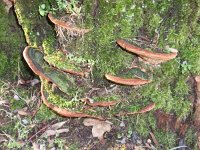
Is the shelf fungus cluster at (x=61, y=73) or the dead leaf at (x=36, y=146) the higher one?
the shelf fungus cluster at (x=61, y=73)

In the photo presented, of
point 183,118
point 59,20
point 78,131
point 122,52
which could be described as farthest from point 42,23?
point 183,118

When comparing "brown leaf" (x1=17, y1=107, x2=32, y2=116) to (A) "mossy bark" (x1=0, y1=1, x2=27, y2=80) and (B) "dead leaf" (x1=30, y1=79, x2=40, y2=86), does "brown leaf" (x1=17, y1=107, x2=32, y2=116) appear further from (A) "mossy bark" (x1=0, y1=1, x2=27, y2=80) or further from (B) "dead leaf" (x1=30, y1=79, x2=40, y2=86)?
(A) "mossy bark" (x1=0, y1=1, x2=27, y2=80)

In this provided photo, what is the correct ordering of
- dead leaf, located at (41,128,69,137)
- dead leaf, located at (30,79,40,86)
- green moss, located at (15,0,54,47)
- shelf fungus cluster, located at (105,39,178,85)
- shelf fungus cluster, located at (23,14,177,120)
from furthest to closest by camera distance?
dead leaf, located at (30,79,40,86)
dead leaf, located at (41,128,69,137)
green moss, located at (15,0,54,47)
shelf fungus cluster, located at (23,14,177,120)
shelf fungus cluster, located at (105,39,178,85)

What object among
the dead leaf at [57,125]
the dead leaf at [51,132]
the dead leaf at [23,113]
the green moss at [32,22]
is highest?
the green moss at [32,22]

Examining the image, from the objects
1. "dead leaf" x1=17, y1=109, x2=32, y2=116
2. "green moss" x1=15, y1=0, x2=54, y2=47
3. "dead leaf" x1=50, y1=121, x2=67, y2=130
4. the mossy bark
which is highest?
"green moss" x1=15, y1=0, x2=54, y2=47

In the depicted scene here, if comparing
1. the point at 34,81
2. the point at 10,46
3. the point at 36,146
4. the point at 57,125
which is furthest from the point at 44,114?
the point at 10,46

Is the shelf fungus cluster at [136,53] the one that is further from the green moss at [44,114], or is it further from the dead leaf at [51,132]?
the green moss at [44,114]

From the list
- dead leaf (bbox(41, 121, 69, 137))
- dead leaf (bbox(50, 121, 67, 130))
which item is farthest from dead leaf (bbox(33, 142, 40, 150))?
dead leaf (bbox(50, 121, 67, 130))

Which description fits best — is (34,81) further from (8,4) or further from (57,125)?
(8,4)

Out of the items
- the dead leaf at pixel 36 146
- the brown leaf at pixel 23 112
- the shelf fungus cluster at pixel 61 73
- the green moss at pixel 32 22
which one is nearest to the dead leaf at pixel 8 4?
the green moss at pixel 32 22
